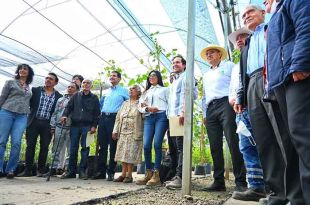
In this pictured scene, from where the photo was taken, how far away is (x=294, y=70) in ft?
4.54

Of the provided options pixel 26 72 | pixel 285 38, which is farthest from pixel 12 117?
pixel 285 38

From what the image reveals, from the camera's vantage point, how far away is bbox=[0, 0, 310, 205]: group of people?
4.85 feet

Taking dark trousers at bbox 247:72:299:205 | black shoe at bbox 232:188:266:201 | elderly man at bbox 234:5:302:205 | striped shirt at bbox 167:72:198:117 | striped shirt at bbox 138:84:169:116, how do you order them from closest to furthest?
elderly man at bbox 234:5:302:205
dark trousers at bbox 247:72:299:205
black shoe at bbox 232:188:266:201
striped shirt at bbox 167:72:198:117
striped shirt at bbox 138:84:169:116

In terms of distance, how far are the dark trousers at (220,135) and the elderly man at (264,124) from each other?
66 centimetres

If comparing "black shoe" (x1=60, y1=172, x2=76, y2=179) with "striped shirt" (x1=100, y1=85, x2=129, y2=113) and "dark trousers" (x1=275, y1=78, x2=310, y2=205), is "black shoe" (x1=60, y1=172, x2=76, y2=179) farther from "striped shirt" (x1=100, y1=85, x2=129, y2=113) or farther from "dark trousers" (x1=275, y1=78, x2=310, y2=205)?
"dark trousers" (x1=275, y1=78, x2=310, y2=205)

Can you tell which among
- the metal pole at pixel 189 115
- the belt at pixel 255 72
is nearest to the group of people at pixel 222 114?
the belt at pixel 255 72

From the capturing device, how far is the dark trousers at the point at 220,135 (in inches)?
116

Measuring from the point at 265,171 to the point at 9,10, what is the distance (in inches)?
265

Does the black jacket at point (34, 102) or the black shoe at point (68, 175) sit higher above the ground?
the black jacket at point (34, 102)

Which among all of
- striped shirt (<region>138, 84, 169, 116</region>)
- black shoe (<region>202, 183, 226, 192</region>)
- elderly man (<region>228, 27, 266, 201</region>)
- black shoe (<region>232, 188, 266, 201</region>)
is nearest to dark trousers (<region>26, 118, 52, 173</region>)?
striped shirt (<region>138, 84, 169, 116</region>)

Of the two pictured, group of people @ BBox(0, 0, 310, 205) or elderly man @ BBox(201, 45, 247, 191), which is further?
elderly man @ BBox(201, 45, 247, 191)

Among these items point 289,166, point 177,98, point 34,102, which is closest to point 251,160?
point 289,166

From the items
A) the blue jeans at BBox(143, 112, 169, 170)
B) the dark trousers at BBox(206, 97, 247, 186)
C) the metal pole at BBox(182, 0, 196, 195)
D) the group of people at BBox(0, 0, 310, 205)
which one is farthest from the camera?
the blue jeans at BBox(143, 112, 169, 170)

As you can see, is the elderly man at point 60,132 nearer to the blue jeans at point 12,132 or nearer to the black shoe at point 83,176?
the black shoe at point 83,176
